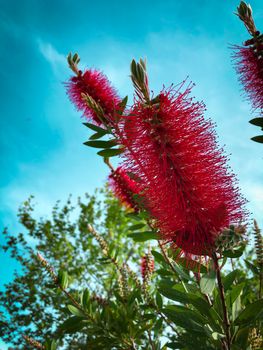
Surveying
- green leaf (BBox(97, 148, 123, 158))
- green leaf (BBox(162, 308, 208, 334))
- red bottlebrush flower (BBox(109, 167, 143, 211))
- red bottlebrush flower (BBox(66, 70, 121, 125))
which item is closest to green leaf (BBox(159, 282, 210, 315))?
green leaf (BBox(162, 308, 208, 334))

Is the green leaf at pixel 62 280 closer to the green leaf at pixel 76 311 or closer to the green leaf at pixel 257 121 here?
the green leaf at pixel 76 311

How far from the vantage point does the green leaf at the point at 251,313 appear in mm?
1395

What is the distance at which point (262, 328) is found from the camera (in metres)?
1.91

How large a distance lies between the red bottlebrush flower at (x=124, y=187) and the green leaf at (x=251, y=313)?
1302mm

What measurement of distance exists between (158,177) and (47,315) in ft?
23.8

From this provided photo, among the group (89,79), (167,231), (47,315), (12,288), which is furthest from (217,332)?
(12,288)

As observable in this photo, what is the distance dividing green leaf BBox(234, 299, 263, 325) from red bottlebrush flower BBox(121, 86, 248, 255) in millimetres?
358

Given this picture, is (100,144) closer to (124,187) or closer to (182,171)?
(182,171)

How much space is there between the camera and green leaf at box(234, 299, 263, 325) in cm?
139

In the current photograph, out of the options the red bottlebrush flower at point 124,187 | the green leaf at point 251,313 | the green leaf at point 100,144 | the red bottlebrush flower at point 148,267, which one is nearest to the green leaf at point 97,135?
the green leaf at point 100,144

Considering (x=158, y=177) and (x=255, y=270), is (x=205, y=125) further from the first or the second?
(x=255, y=270)

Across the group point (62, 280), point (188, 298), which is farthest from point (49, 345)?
point (188, 298)

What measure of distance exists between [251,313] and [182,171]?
0.70 m

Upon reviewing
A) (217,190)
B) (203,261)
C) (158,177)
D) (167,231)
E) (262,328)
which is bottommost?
(262,328)
